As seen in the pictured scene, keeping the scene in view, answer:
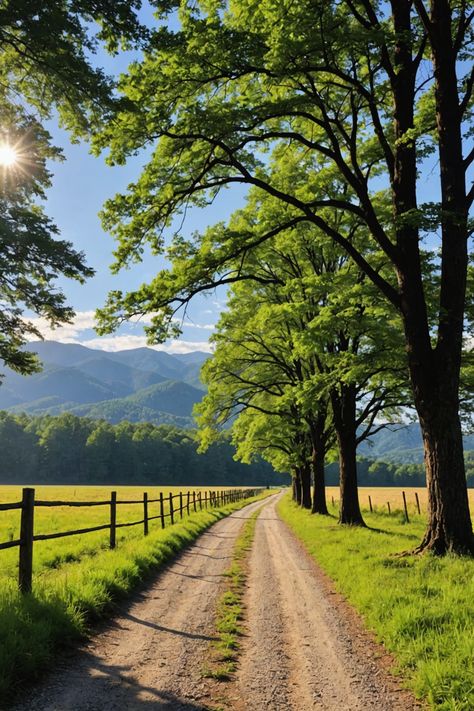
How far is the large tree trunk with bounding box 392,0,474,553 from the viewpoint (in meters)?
9.27

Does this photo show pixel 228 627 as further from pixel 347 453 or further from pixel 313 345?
pixel 347 453

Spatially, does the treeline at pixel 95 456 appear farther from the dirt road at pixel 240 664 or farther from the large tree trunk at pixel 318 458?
the dirt road at pixel 240 664

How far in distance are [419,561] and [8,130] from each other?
16916 mm

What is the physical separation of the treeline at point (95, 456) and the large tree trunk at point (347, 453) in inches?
5178

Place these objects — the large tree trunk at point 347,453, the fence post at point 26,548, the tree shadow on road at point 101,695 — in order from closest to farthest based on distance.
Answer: the tree shadow on road at point 101,695 < the fence post at point 26,548 < the large tree trunk at point 347,453

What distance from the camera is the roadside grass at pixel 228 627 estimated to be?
492cm

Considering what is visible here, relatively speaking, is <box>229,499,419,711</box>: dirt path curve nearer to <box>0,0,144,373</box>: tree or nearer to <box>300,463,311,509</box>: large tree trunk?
<box>0,0,144,373</box>: tree

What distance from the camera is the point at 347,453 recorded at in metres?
18.5

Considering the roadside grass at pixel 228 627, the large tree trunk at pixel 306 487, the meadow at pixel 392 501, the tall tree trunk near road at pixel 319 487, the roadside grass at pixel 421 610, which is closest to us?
the roadside grass at pixel 421 610

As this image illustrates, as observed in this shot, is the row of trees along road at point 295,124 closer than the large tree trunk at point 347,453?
Yes

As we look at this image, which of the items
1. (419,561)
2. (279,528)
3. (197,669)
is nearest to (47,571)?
(197,669)

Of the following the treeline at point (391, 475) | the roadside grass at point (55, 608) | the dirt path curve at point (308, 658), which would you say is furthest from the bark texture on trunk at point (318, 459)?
the treeline at point (391, 475)

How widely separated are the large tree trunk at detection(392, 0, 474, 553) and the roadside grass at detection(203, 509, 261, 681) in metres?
4.04

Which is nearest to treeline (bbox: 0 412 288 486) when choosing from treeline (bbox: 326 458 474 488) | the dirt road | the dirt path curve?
treeline (bbox: 326 458 474 488)
